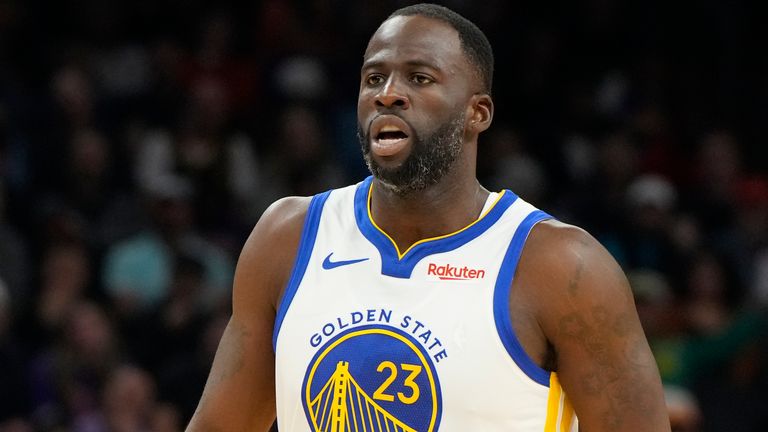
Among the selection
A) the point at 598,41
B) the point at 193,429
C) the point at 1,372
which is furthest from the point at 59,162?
the point at 193,429

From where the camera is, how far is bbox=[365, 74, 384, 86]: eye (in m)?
3.42

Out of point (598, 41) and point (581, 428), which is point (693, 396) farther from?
point (581, 428)

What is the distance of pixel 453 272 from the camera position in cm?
339

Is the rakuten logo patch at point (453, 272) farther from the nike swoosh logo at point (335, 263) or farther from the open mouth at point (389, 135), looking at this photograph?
the open mouth at point (389, 135)

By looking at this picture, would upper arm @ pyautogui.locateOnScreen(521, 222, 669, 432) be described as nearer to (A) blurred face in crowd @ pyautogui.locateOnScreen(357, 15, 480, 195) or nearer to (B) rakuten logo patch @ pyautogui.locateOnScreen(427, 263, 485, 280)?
(B) rakuten logo patch @ pyautogui.locateOnScreen(427, 263, 485, 280)

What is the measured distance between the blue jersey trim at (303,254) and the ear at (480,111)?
0.46m

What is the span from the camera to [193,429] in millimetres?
3623

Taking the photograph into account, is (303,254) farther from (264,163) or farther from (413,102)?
(264,163)

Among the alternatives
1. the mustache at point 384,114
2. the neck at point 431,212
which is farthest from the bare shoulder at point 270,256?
the mustache at point 384,114

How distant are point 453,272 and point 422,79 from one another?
0.47 m

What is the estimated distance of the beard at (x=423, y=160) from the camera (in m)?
3.37

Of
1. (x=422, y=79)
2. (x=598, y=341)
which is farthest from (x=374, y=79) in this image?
(x=598, y=341)

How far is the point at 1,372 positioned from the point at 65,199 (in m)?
1.57

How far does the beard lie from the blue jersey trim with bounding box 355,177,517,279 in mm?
140
